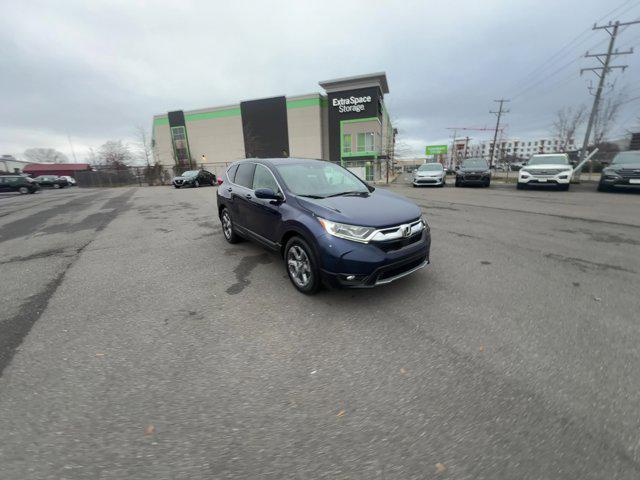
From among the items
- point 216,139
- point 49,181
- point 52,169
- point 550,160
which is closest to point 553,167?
point 550,160

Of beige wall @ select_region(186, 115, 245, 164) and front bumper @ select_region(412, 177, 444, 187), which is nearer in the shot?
front bumper @ select_region(412, 177, 444, 187)

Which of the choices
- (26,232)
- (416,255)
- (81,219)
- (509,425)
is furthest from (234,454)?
(81,219)

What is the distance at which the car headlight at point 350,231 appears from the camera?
10.8 ft

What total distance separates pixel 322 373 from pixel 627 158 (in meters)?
18.8

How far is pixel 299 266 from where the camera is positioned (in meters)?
3.88

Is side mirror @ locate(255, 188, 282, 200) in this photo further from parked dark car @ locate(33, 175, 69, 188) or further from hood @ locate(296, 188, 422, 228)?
parked dark car @ locate(33, 175, 69, 188)

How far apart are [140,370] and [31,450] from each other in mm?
772

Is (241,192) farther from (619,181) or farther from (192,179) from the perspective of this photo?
(192,179)

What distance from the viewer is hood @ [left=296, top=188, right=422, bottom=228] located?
3387 millimetres

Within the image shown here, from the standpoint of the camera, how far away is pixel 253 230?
5.00 meters

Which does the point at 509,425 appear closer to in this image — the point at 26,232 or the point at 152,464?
the point at 152,464

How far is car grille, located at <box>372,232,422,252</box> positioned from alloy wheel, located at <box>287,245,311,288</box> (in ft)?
2.90

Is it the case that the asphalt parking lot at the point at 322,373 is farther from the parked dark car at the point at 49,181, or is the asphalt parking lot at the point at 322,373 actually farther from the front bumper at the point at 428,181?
the parked dark car at the point at 49,181

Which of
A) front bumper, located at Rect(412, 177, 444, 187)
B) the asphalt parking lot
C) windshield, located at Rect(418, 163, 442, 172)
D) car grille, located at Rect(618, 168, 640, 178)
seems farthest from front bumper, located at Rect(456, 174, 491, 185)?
the asphalt parking lot
